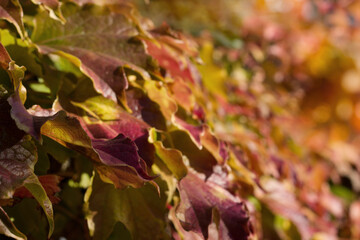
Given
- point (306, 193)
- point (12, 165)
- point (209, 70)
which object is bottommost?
point (306, 193)

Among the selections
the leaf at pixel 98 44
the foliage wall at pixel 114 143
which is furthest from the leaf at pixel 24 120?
the leaf at pixel 98 44

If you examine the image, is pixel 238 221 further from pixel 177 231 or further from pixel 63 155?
pixel 63 155

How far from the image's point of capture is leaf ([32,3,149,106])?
522mm

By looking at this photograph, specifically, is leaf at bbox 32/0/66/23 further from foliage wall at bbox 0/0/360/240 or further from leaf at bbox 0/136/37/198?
leaf at bbox 0/136/37/198

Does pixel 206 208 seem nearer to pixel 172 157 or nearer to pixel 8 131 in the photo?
pixel 172 157

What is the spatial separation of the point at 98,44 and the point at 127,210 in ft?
0.76

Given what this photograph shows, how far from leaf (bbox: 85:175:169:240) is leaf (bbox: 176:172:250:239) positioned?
1.7 inches

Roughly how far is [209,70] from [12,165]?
706 mm

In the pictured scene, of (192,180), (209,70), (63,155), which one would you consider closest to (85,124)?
(63,155)

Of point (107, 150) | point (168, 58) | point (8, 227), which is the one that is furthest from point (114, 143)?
point (168, 58)

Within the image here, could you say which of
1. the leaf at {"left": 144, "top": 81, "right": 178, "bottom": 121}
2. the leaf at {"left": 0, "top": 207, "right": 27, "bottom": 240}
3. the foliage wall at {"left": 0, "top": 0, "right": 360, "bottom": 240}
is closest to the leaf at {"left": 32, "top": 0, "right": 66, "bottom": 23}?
the foliage wall at {"left": 0, "top": 0, "right": 360, "bottom": 240}

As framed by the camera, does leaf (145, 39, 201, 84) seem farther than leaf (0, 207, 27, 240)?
Yes

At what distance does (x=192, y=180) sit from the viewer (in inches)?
21.5

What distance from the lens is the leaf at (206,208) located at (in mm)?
489
